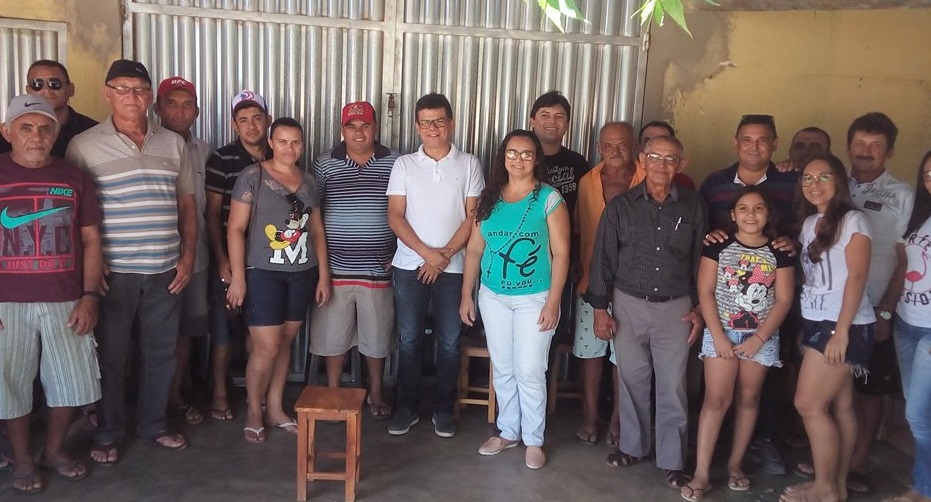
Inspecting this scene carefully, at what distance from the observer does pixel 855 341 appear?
317 centimetres

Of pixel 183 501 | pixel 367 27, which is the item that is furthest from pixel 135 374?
pixel 367 27

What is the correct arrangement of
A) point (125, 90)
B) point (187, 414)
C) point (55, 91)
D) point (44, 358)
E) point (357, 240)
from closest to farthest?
point (44, 358) < point (125, 90) < point (55, 91) < point (357, 240) < point (187, 414)

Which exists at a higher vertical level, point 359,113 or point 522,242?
point 359,113

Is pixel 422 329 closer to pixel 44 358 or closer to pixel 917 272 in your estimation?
pixel 44 358

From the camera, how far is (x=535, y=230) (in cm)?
357

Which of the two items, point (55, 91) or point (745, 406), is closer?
point (745, 406)

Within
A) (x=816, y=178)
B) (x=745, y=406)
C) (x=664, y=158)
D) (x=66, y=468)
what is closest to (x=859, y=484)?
(x=745, y=406)

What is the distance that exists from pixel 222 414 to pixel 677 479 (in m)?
2.56

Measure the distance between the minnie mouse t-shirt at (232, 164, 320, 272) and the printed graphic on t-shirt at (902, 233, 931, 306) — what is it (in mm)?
2902

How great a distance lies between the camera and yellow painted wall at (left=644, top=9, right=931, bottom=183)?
4430mm

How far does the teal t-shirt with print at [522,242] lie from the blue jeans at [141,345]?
1677mm

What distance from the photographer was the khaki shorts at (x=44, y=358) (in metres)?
3.16

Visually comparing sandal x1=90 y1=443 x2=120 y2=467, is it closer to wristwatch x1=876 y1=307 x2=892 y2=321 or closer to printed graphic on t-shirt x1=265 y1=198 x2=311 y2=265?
printed graphic on t-shirt x1=265 y1=198 x2=311 y2=265

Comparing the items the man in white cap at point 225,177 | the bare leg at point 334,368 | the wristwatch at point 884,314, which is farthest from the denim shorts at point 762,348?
the man in white cap at point 225,177
